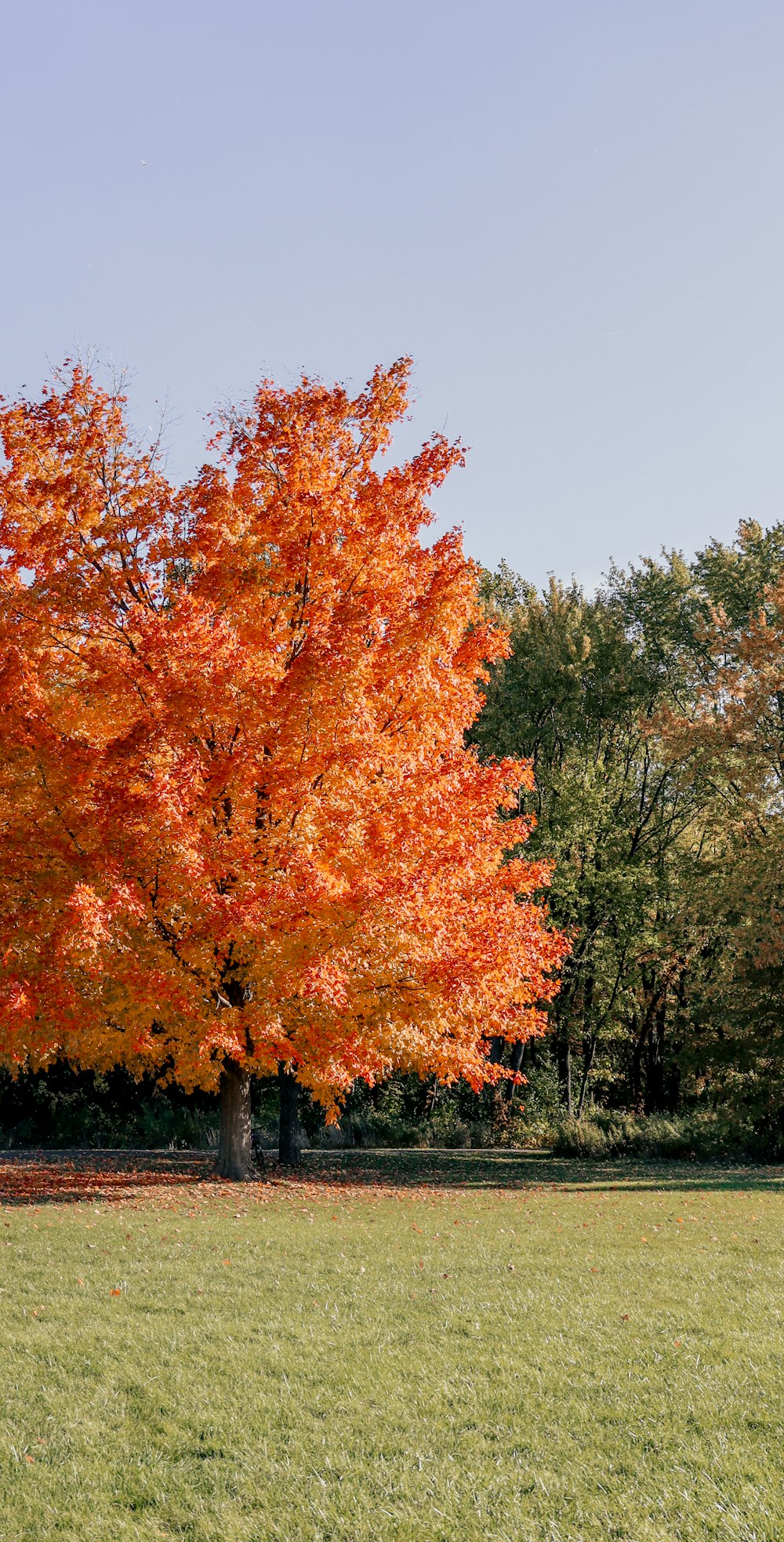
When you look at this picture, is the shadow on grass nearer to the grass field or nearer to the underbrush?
the underbrush

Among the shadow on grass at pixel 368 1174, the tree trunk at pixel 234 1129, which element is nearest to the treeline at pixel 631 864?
the shadow on grass at pixel 368 1174

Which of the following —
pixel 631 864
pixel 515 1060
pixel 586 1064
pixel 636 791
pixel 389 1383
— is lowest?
pixel 389 1383

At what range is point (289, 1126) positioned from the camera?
20812 millimetres

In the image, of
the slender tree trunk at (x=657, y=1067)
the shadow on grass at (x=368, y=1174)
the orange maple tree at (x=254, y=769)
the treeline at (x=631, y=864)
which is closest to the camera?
the orange maple tree at (x=254, y=769)

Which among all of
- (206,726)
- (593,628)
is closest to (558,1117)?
(593,628)

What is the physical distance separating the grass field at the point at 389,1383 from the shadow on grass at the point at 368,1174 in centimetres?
405

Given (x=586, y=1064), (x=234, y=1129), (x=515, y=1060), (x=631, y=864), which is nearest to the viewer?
(x=234, y=1129)

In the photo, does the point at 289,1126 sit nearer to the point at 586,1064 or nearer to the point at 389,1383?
the point at 389,1383

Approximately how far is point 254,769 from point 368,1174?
9.38 meters

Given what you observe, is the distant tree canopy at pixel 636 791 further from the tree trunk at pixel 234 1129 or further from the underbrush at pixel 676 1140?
the tree trunk at pixel 234 1129

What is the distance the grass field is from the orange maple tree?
320 centimetres

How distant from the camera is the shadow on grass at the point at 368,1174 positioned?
16.1m

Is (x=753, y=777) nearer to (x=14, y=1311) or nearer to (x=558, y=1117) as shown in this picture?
(x=558, y=1117)

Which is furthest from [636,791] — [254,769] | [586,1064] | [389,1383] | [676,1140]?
[389,1383]
